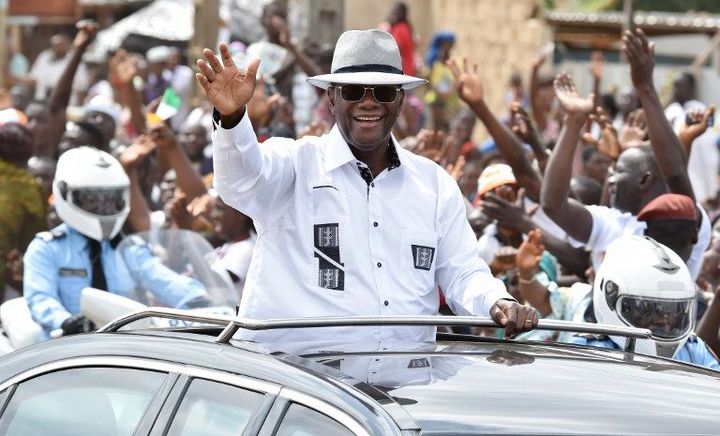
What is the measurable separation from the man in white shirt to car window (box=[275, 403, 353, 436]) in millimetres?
1224

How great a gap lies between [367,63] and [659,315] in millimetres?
1581

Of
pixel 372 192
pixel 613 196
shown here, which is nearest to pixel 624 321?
pixel 372 192

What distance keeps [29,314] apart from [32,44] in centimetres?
2106

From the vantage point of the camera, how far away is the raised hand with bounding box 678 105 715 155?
917 cm

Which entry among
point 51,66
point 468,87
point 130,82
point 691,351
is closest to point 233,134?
point 691,351

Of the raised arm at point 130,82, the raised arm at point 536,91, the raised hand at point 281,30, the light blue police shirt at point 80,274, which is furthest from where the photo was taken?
the raised arm at point 536,91

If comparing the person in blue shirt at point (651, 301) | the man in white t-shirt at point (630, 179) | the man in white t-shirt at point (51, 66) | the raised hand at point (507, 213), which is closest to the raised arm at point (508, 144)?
the man in white t-shirt at point (630, 179)

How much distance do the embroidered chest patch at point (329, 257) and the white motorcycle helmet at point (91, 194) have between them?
329cm

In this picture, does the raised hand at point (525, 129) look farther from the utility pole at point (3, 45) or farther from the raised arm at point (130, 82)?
the utility pole at point (3, 45)

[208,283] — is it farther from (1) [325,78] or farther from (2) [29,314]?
(1) [325,78]

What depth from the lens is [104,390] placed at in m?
4.34

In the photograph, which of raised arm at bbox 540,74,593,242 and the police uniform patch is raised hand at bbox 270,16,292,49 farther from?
the police uniform patch

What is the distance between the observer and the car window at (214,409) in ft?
12.8

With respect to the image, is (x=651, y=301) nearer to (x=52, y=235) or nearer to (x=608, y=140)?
(x=608, y=140)
